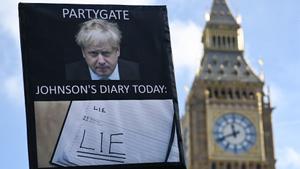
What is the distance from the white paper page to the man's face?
2.11ft

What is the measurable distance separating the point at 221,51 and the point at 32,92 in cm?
6274

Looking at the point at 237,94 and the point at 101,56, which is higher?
the point at 101,56

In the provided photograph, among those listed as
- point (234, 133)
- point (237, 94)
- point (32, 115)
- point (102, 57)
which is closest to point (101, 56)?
point (102, 57)

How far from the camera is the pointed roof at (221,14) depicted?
79.1 meters

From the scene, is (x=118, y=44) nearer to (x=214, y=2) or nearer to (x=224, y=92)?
(x=224, y=92)

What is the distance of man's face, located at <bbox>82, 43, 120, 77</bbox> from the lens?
16344 millimetres

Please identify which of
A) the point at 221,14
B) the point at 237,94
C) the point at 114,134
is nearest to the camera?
the point at 114,134

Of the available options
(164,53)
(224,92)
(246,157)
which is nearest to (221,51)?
(224,92)

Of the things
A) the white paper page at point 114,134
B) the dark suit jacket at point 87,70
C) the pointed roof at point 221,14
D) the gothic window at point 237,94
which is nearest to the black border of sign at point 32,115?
the white paper page at point 114,134

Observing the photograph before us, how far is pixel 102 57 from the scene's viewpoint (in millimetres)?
16531

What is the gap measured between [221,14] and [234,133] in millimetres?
12045

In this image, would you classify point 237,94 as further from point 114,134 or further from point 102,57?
point 114,134

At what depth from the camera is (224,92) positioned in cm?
7550

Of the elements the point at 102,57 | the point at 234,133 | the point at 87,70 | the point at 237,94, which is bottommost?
the point at 234,133
